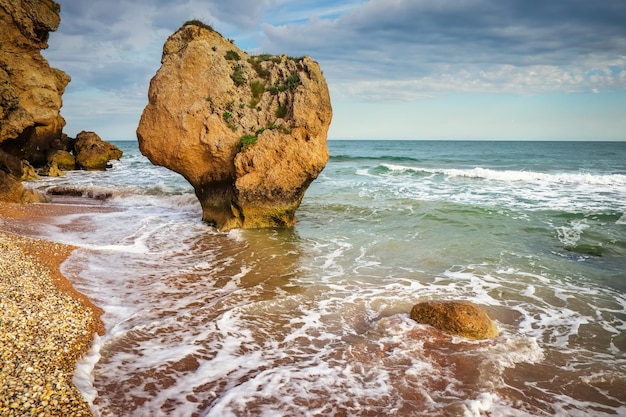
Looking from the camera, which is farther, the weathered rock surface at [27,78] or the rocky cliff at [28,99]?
the weathered rock surface at [27,78]

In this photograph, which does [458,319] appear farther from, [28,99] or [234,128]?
[28,99]

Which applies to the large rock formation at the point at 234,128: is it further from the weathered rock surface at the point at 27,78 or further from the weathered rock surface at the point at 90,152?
the weathered rock surface at the point at 90,152

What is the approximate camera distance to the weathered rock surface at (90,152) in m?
29.3

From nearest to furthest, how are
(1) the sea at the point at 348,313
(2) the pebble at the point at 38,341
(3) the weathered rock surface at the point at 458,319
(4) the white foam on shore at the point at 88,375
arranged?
(2) the pebble at the point at 38,341, (4) the white foam on shore at the point at 88,375, (1) the sea at the point at 348,313, (3) the weathered rock surface at the point at 458,319

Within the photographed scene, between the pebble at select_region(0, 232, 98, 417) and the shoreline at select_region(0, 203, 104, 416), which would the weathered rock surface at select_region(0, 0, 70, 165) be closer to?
the shoreline at select_region(0, 203, 104, 416)

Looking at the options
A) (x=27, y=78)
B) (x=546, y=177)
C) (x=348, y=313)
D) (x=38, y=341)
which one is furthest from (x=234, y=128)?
(x=546, y=177)

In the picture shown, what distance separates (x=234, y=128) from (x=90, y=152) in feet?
74.3

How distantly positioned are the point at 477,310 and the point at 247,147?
7220 millimetres

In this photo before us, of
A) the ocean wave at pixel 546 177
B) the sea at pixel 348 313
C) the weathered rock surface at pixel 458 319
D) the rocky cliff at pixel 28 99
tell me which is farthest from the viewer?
the ocean wave at pixel 546 177

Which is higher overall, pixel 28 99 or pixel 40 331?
pixel 28 99

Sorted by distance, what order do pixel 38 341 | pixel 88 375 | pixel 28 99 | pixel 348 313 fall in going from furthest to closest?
1. pixel 28 99
2. pixel 348 313
3. pixel 38 341
4. pixel 88 375

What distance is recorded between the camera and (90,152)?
96.8ft

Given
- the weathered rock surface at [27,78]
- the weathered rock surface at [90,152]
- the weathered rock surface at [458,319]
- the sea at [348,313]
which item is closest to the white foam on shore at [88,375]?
the sea at [348,313]

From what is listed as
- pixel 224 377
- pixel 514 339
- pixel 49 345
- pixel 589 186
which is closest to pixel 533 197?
pixel 589 186
